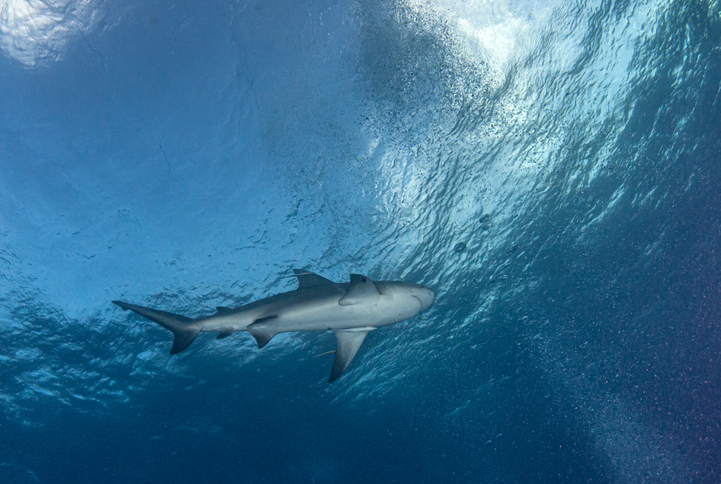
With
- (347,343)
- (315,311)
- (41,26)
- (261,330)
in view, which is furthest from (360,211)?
(41,26)

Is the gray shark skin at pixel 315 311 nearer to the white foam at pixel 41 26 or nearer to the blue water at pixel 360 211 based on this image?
the blue water at pixel 360 211

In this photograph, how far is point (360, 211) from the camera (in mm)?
11914

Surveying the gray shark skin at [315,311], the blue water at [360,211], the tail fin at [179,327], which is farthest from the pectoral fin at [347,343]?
the blue water at [360,211]

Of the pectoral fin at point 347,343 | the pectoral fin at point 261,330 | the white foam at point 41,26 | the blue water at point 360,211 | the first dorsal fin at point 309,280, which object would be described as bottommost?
the pectoral fin at point 347,343

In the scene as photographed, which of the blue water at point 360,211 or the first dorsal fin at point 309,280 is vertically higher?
the blue water at point 360,211

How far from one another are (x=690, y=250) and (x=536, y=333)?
30.9 feet

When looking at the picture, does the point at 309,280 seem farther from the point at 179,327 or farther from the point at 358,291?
the point at 179,327

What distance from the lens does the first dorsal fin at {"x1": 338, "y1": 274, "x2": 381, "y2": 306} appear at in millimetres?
4812

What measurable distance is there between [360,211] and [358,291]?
23.6 feet

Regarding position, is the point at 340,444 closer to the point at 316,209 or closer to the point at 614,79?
the point at 316,209

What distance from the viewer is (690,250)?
18.5m

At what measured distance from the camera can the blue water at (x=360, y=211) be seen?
28.0 feet

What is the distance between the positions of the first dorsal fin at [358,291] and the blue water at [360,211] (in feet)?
21.4

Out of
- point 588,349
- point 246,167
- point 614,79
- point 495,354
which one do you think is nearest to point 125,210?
point 246,167
